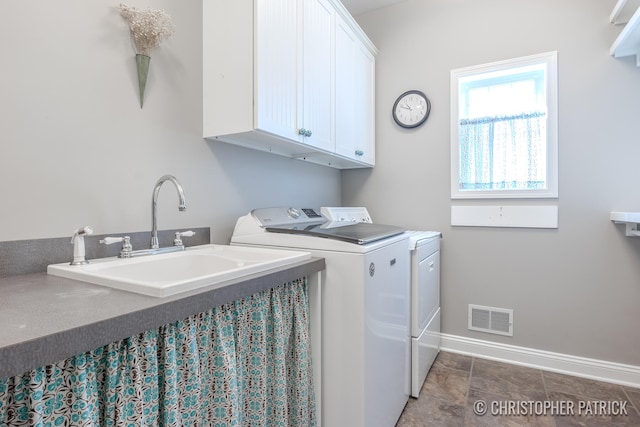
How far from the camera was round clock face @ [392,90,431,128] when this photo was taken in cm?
252

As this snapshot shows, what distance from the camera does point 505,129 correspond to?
230 centimetres

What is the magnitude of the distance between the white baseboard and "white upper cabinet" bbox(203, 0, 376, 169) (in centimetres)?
174

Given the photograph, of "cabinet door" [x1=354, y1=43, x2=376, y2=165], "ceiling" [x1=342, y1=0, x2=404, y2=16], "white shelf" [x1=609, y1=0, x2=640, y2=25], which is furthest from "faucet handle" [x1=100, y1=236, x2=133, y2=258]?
"white shelf" [x1=609, y1=0, x2=640, y2=25]

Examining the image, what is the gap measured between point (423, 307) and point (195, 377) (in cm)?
149

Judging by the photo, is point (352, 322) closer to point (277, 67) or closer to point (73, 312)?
point (73, 312)

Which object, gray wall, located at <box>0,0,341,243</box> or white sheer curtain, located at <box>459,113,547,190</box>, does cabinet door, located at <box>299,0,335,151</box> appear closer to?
gray wall, located at <box>0,0,341,243</box>

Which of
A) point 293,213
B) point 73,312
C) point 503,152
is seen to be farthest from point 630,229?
point 73,312

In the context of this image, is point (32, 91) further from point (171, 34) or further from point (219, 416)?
point (219, 416)

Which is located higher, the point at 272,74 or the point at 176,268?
the point at 272,74

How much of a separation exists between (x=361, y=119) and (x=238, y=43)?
3.99 ft

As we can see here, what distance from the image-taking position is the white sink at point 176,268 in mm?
799

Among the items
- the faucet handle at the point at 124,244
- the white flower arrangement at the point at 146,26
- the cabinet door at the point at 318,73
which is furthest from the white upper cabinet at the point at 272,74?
the faucet handle at the point at 124,244

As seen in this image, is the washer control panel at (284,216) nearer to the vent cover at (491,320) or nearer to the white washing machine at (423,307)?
the white washing machine at (423,307)

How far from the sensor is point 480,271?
2.35 meters
